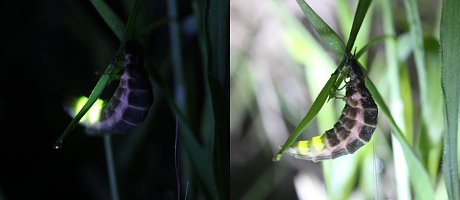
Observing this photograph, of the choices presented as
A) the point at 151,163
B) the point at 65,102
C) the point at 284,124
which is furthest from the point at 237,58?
the point at 65,102

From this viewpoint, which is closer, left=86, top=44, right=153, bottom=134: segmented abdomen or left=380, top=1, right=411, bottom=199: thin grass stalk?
left=86, top=44, right=153, bottom=134: segmented abdomen

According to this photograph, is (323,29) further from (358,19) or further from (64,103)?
(64,103)

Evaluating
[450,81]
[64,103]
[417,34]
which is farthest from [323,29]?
[64,103]

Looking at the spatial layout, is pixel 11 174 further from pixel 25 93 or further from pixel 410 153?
pixel 410 153

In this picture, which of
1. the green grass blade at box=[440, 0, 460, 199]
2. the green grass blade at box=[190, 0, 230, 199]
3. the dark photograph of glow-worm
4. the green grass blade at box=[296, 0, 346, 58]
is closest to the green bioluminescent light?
the dark photograph of glow-worm

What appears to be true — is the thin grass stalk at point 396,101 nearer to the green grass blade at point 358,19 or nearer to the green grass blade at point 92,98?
the green grass blade at point 358,19

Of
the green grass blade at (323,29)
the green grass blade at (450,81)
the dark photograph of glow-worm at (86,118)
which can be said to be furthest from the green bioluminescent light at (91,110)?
the green grass blade at (450,81)

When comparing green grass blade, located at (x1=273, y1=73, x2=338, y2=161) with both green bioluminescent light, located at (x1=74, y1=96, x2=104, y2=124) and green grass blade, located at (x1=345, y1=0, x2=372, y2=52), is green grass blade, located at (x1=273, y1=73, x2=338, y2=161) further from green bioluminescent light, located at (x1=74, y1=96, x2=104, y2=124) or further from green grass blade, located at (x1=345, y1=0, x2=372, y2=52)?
green bioluminescent light, located at (x1=74, y1=96, x2=104, y2=124)

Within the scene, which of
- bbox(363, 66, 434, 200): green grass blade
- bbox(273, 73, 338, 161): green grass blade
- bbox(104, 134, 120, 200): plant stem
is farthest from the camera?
bbox(104, 134, 120, 200): plant stem
